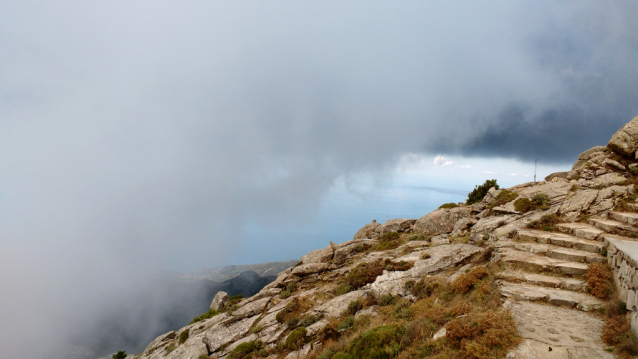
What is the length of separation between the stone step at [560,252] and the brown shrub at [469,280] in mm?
2984

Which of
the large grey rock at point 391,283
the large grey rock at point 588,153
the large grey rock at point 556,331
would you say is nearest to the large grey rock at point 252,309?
the large grey rock at point 391,283

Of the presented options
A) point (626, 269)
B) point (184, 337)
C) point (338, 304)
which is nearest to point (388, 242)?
point (338, 304)

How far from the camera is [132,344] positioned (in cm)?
16700

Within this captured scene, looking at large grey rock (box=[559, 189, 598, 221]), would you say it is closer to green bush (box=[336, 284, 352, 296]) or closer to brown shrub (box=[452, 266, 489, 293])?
brown shrub (box=[452, 266, 489, 293])

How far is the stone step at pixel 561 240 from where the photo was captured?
12.0 m

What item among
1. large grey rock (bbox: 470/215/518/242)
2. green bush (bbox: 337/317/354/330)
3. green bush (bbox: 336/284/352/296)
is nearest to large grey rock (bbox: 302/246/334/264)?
green bush (bbox: 336/284/352/296)

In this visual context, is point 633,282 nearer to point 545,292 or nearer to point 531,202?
point 545,292

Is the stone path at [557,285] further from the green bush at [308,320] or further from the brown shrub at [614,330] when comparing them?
the green bush at [308,320]

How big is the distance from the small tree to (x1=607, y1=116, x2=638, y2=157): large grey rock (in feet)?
44.2

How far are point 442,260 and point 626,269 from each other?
8.90 metres

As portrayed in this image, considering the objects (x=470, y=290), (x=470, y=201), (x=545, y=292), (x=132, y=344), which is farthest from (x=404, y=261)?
(x=132, y=344)

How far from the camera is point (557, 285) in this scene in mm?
10352

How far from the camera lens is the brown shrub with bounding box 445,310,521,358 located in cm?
729

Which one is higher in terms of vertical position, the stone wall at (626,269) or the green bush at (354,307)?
the stone wall at (626,269)
